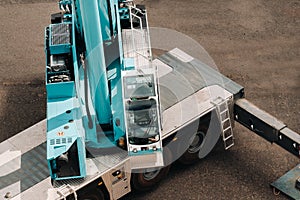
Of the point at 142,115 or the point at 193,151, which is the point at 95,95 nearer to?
the point at 142,115

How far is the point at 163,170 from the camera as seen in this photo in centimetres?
1684

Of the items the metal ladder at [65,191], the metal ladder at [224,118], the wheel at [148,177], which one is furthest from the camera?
the metal ladder at [224,118]

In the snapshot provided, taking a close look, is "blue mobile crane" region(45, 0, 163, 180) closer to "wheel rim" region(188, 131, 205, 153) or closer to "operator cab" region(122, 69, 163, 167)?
"operator cab" region(122, 69, 163, 167)

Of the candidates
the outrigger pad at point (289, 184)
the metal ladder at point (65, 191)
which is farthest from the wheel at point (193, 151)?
the metal ladder at point (65, 191)

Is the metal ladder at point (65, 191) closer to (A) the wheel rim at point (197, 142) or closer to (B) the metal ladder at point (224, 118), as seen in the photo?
(A) the wheel rim at point (197, 142)

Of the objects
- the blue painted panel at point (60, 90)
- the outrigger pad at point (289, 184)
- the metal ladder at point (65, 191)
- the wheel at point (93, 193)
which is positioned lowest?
the outrigger pad at point (289, 184)

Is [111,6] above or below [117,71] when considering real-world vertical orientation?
above

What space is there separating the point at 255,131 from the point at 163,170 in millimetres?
2743

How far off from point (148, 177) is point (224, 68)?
5.70m

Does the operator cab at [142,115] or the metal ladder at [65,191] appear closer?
the metal ladder at [65,191]

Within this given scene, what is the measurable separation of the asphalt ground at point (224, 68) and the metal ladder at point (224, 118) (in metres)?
0.62

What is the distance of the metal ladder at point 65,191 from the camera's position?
47.5ft

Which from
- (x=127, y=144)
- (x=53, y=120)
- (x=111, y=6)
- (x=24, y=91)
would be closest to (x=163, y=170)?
(x=127, y=144)

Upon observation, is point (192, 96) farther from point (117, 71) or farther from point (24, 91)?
point (24, 91)
